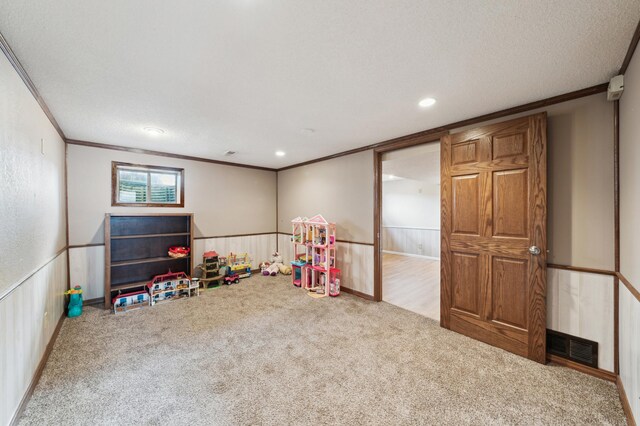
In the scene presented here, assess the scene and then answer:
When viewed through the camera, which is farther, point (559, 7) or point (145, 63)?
point (145, 63)

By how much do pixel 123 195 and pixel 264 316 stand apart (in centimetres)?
307

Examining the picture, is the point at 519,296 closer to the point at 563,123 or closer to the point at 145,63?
the point at 563,123

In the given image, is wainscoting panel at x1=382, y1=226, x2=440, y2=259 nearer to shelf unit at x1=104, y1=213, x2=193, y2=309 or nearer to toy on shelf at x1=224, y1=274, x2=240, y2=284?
toy on shelf at x1=224, y1=274, x2=240, y2=284

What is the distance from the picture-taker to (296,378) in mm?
2031

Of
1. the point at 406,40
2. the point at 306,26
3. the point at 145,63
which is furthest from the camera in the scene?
the point at 145,63

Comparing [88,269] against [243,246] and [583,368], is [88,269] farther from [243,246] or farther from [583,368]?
[583,368]

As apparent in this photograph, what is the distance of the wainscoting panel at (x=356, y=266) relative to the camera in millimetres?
3934

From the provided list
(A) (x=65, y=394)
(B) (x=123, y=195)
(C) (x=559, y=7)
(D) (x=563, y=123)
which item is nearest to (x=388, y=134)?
(D) (x=563, y=123)

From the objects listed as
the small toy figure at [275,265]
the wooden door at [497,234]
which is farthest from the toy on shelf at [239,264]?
the wooden door at [497,234]

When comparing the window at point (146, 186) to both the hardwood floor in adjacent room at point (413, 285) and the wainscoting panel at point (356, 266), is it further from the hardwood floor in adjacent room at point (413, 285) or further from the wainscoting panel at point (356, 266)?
the hardwood floor in adjacent room at point (413, 285)

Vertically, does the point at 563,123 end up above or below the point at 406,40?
below

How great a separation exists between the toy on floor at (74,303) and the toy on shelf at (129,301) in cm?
35

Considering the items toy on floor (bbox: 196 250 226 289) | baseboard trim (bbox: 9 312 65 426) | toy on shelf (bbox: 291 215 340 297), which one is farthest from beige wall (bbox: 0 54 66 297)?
toy on shelf (bbox: 291 215 340 297)

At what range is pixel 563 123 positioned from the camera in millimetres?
2264
